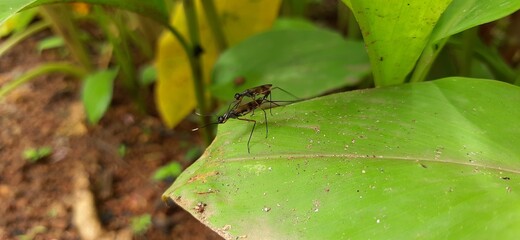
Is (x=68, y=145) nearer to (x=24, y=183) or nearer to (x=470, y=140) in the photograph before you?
(x=24, y=183)

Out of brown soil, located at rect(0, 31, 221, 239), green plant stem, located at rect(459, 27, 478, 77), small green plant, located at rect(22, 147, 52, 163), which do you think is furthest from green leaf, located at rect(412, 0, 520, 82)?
small green plant, located at rect(22, 147, 52, 163)

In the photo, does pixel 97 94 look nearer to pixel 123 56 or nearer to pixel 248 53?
pixel 123 56

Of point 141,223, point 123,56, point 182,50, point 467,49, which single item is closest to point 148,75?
point 123,56

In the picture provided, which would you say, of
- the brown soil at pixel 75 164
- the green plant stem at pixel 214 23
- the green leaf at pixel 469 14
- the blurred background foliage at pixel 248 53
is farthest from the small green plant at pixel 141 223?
the green leaf at pixel 469 14

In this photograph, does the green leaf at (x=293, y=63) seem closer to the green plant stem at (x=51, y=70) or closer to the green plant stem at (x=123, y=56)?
the green plant stem at (x=123, y=56)

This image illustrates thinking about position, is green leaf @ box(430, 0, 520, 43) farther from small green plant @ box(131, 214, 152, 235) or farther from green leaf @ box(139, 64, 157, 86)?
green leaf @ box(139, 64, 157, 86)
